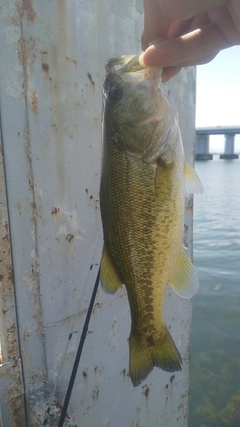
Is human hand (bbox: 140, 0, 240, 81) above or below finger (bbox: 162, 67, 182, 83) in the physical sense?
above

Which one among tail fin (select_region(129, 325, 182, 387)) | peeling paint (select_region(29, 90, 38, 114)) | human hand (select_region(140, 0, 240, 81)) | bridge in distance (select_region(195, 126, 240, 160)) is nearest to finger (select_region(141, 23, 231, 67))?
human hand (select_region(140, 0, 240, 81))

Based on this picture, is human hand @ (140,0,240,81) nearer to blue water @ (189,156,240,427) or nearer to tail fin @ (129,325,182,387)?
tail fin @ (129,325,182,387)

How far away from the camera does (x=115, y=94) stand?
1.76 m

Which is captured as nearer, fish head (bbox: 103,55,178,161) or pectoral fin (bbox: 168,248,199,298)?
fish head (bbox: 103,55,178,161)

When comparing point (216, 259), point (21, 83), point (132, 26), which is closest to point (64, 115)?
point (21, 83)

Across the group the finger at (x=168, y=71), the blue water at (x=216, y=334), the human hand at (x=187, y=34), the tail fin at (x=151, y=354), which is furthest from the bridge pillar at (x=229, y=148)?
the human hand at (x=187, y=34)

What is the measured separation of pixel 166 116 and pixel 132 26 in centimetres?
116

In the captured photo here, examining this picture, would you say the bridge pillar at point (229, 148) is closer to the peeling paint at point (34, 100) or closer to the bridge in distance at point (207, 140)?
the bridge in distance at point (207, 140)

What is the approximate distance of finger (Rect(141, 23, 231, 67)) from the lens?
1366mm

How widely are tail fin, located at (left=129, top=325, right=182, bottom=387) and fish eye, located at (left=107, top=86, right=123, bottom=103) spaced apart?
4.06ft

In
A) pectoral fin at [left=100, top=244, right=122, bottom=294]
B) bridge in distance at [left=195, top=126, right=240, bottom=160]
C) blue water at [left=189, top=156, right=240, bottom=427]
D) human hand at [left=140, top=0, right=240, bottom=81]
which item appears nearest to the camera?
human hand at [left=140, top=0, right=240, bottom=81]

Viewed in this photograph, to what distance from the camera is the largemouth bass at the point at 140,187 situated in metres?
1.74

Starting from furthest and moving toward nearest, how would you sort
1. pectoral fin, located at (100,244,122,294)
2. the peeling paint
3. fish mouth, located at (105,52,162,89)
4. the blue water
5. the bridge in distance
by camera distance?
the bridge in distance → the blue water → the peeling paint → pectoral fin, located at (100,244,122,294) → fish mouth, located at (105,52,162,89)

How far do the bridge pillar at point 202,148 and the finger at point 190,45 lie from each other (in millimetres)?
64981
